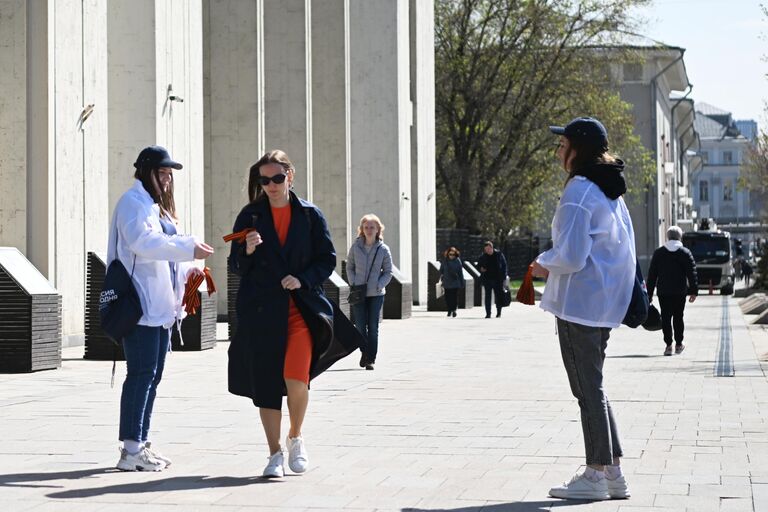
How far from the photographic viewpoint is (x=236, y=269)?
7656 millimetres

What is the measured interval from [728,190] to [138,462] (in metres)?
166

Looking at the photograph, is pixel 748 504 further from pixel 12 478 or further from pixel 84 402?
pixel 84 402

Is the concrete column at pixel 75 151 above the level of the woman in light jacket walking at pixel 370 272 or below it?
above

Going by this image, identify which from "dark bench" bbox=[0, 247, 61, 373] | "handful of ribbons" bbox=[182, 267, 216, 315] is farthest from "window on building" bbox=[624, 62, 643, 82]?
"handful of ribbons" bbox=[182, 267, 216, 315]

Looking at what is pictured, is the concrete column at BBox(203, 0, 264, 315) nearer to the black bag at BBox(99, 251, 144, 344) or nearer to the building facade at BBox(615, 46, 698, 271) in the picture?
the black bag at BBox(99, 251, 144, 344)

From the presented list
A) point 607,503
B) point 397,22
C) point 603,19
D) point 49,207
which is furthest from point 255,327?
point 603,19

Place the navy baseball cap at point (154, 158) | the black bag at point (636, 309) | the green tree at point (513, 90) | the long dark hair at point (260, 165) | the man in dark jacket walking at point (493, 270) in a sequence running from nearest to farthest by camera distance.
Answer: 1. the black bag at point (636, 309)
2. the long dark hair at point (260, 165)
3. the navy baseball cap at point (154, 158)
4. the man in dark jacket walking at point (493, 270)
5. the green tree at point (513, 90)

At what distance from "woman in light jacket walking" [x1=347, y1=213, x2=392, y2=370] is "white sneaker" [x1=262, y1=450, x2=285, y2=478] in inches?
315

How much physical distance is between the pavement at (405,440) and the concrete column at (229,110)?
31.3ft

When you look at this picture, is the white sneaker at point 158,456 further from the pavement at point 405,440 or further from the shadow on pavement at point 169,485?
the shadow on pavement at point 169,485

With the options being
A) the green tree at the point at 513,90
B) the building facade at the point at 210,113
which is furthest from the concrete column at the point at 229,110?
the green tree at the point at 513,90

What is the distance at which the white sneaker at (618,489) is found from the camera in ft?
22.6

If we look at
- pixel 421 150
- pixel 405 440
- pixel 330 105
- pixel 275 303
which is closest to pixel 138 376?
pixel 275 303

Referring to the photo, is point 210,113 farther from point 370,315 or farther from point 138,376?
point 138,376
